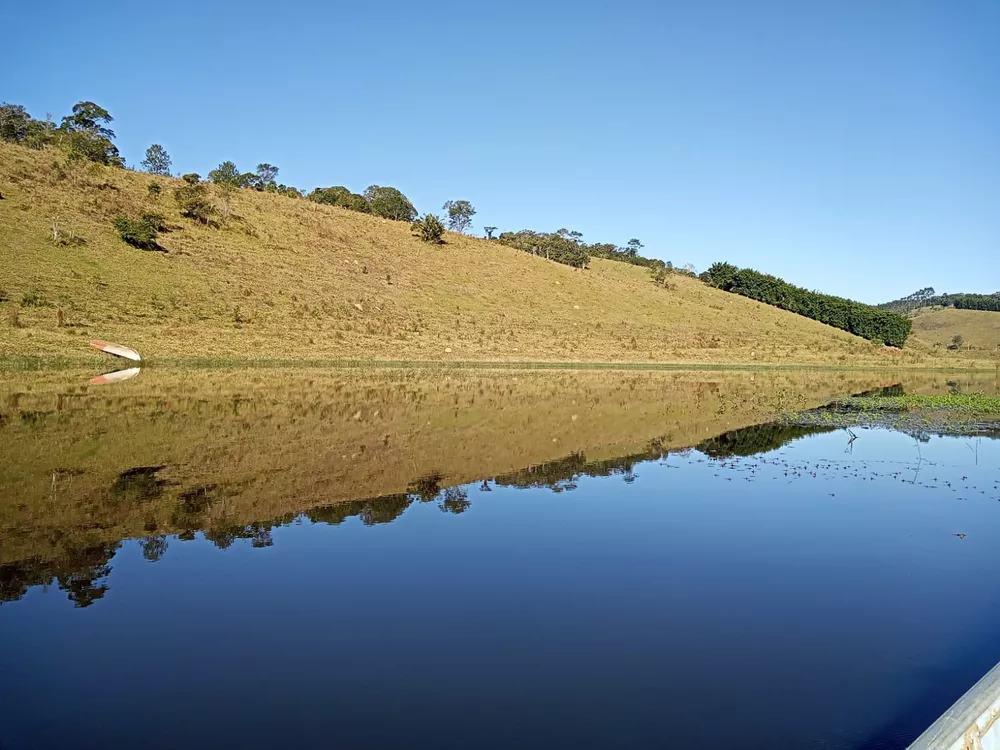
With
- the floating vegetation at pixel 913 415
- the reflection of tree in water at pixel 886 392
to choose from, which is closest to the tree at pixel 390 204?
the reflection of tree in water at pixel 886 392

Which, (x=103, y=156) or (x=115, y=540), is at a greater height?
(x=103, y=156)

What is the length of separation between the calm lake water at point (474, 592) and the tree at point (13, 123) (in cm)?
8043

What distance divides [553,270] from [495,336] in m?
31.3

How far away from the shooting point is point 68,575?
8.21 metres

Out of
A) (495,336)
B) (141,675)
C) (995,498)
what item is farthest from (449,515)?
(495,336)

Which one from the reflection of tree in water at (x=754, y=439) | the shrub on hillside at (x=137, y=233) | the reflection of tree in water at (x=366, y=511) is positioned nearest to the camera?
the reflection of tree in water at (x=366, y=511)

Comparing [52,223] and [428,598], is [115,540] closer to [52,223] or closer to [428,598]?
[428,598]

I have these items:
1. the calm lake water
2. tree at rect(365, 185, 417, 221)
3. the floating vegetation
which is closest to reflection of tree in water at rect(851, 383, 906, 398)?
the floating vegetation

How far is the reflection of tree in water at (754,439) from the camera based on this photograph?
19.6 meters

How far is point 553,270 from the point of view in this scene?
92500 mm

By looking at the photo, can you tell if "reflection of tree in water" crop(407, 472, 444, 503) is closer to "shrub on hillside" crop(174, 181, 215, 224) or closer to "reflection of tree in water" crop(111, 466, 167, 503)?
"reflection of tree in water" crop(111, 466, 167, 503)

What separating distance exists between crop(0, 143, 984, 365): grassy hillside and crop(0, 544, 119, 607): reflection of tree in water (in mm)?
36635

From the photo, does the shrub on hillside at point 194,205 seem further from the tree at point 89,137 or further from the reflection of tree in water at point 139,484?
the reflection of tree in water at point 139,484

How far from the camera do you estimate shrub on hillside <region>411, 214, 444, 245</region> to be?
91.6 m
